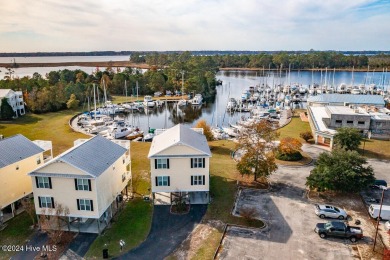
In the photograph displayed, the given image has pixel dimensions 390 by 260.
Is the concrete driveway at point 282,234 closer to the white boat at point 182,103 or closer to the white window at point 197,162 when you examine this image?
the white window at point 197,162

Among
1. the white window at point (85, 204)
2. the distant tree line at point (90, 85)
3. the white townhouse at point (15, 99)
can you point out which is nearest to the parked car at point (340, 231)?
the white window at point (85, 204)

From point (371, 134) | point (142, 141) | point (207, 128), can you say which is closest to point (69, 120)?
point (142, 141)

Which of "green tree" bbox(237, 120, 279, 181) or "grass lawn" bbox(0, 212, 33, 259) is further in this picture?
"green tree" bbox(237, 120, 279, 181)

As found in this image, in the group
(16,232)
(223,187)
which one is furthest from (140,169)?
(16,232)

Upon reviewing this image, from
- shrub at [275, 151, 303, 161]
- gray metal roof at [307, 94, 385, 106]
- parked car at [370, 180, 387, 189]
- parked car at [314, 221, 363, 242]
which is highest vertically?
→ gray metal roof at [307, 94, 385, 106]

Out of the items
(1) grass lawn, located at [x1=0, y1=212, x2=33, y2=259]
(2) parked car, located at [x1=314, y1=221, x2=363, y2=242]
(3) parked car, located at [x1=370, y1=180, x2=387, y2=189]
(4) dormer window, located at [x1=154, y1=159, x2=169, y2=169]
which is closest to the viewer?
(2) parked car, located at [x1=314, y1=221, x2=363, y2=242]

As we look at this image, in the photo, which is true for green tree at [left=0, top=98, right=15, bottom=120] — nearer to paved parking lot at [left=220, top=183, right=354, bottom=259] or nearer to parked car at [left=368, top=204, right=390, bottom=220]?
paved parking lot at [left=220, top=183, right=354, bottom=259]

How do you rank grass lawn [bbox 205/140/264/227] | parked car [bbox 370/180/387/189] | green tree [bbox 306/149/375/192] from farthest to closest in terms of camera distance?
parked car [bbox 370/180/387/189] < green tree [bbox 306/149/375/192] < grass lawn [bbox 205/140/264/227]

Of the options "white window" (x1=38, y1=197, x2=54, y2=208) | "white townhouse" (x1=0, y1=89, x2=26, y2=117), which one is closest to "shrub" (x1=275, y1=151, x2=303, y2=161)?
"white window" (x1=38, y1=197, x2=54, y2=208)
